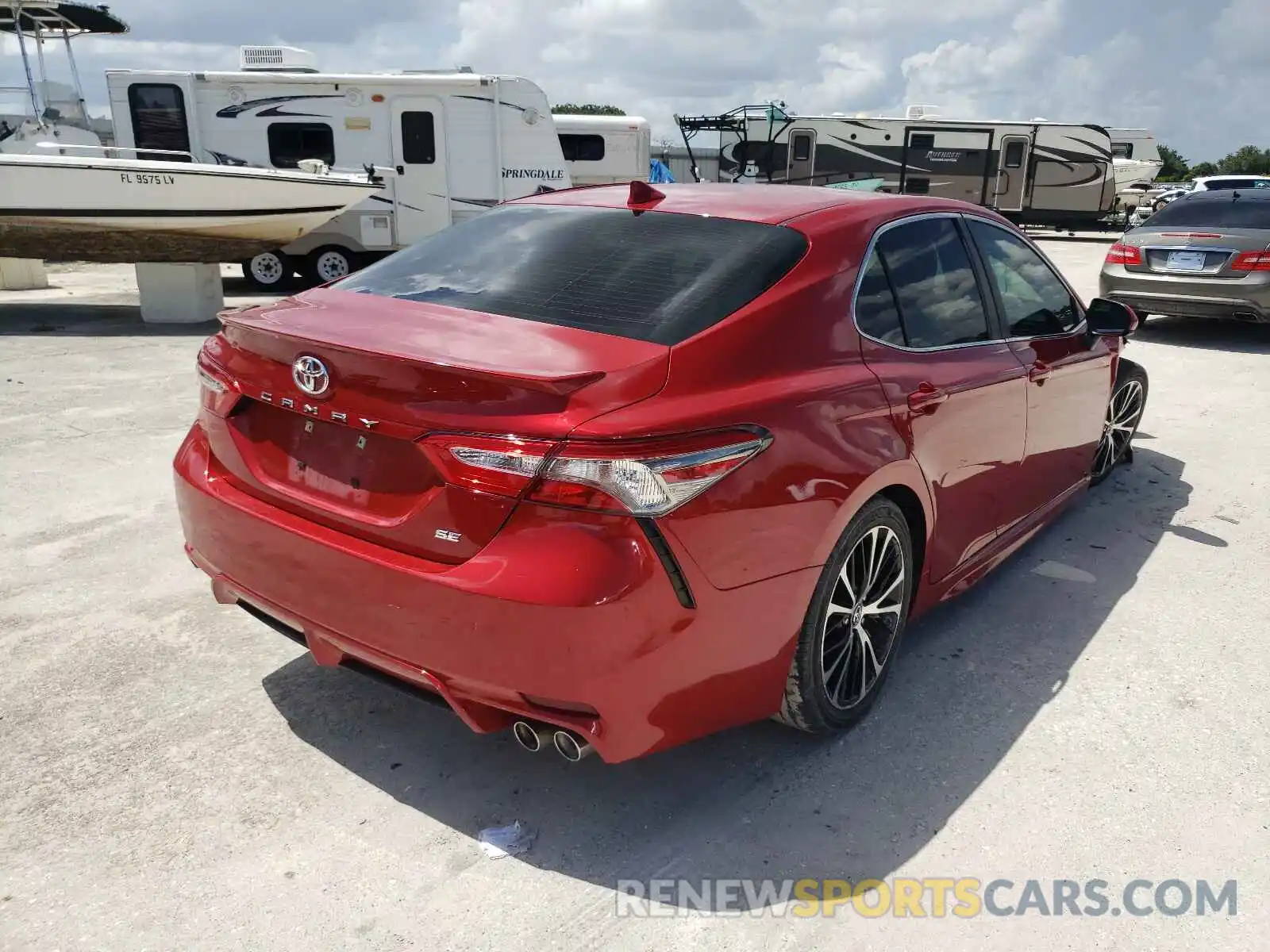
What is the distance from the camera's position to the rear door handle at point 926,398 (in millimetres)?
3008

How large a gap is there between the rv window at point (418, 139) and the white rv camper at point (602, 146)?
13.3 ft

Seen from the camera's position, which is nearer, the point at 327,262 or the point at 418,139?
the point at 418,139

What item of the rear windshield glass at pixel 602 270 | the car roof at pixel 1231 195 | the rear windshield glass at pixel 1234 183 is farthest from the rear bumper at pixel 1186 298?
the rear windshield glass at pixel 1234 183

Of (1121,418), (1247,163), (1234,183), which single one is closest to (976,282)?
(1121,418)

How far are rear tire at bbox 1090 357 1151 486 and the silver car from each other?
4.99 metres

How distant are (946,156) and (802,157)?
12.4 ft

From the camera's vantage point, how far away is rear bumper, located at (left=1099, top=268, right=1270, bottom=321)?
9.61m

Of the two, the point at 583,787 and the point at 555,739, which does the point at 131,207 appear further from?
the point at 555,739

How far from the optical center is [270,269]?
13984 mm

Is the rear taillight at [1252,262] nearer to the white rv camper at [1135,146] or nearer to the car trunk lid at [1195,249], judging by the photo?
the car trunk lid at [1195,249]

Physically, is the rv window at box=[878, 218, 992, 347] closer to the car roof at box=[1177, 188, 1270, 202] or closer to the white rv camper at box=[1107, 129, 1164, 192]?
the car roof at box=[1177, 188, 1270, 202]

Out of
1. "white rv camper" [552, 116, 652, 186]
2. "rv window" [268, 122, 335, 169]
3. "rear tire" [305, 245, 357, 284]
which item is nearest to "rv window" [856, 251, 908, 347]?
"rear tire" [305, 245, 357, 284]

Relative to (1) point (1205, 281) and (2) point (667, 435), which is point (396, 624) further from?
(1) point (1205, 281)

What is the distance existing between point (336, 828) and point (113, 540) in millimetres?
2508
